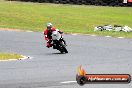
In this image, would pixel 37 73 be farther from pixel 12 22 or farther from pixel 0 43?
pixel 12 22

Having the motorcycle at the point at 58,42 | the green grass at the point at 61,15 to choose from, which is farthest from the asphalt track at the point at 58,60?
the green grass at the point at 61,15

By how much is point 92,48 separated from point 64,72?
1230cm

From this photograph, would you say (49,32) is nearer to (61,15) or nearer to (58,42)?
(58,42)

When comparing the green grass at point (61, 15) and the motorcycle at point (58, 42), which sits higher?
the motorcycle at point (58, 42)

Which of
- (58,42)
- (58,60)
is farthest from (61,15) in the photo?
(58,60)

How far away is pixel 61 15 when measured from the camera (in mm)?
53625

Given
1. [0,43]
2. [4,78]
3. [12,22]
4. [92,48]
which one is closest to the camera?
[4,78]

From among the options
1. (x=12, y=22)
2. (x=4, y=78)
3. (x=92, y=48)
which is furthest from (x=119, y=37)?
(x=4, y=78)

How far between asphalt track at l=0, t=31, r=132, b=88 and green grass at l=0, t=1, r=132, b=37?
9836 mm

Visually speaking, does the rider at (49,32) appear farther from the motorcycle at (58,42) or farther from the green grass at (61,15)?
the green grass at (61,15)

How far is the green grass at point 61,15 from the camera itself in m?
46.7

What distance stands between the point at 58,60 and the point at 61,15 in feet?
108

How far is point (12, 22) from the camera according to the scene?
46688mm

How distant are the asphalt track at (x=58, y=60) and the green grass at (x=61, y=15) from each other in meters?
9.84
